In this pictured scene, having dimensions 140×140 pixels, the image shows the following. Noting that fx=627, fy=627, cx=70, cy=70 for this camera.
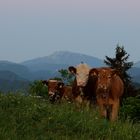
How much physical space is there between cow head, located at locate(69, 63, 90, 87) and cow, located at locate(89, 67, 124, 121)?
131cm

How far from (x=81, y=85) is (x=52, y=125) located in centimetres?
713

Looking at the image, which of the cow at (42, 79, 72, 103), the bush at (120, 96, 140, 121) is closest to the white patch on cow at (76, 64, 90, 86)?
the cow at (42, 79, 72, 103)

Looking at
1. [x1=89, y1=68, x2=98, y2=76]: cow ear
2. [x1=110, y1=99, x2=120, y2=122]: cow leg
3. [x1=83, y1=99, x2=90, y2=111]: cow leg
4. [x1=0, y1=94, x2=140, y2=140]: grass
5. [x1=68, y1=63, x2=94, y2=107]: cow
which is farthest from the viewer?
[x1=68, y1=63, x2=94, y2=107]: cow

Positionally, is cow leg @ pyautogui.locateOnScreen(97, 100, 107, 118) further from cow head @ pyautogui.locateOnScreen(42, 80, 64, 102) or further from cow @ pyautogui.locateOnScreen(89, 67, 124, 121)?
cow head @ pyautogui.locateOnScreen(42, 80, 64, 102)

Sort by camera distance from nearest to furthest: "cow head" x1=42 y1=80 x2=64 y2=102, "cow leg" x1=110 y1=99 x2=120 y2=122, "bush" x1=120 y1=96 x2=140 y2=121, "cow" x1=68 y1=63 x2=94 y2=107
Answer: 1. "cow leg" x1=110 y1=99 x2=120 y2=122
2. "cow" x1=68 y1=63 x2=94 y2=107
3. "cow head" x1=42 y1=80 x2=64 y2=102
4. "bush" x1=120 y1=96 x2=140 y2=121

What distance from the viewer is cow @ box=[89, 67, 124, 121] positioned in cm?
1786

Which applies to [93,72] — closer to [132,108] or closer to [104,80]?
[104,80]

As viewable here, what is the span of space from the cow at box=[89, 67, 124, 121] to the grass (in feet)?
10.4

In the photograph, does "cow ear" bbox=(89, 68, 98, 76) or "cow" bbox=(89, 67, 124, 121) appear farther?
"cow ear" bbox=(89, 68, 98, 76)

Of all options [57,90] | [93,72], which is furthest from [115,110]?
[57,90]

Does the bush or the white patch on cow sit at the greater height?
the white patch on cow

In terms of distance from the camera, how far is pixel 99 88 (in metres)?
18.0

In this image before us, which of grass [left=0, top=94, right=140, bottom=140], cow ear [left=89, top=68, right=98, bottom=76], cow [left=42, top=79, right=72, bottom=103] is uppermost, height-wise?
cow ear [left=89, top=68, right=98, bottom=76]

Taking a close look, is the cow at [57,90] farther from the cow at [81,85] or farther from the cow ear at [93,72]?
the cow ear at [93,72]
